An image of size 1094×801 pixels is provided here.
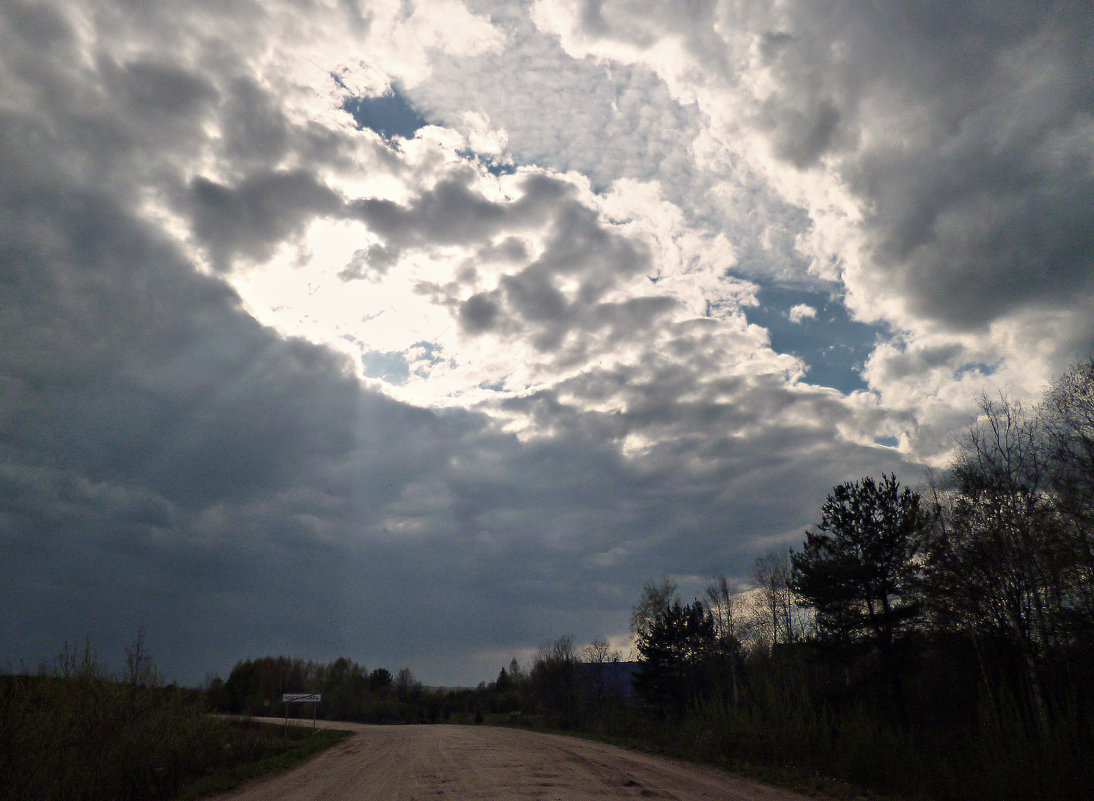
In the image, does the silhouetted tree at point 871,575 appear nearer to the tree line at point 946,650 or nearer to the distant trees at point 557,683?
the tree line at point 946,650

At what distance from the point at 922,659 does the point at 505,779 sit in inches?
945

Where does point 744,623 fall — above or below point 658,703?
above

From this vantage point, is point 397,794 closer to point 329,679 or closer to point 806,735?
point 806,735

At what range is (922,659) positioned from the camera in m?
28.5

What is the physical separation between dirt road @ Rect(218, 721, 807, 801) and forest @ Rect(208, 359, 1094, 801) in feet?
8.41

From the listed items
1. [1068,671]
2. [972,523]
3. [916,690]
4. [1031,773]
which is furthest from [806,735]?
[916,690]

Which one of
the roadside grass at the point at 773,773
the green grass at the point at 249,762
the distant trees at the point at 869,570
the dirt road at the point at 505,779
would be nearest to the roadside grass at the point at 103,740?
the green grass at the point at 249,762

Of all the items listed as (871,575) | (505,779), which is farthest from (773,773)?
(871,575)

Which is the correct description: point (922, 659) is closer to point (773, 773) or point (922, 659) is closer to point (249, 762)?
point (773, 773)

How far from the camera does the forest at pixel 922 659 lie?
1320 centimetres

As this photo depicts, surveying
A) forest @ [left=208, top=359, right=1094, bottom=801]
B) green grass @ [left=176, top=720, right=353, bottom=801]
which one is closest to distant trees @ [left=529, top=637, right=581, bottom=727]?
forest @ [left=208, top=359, right=1094, bottom=801]

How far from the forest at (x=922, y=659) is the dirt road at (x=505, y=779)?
256 cm

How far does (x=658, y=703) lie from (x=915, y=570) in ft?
89.2

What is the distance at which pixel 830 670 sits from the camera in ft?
112
